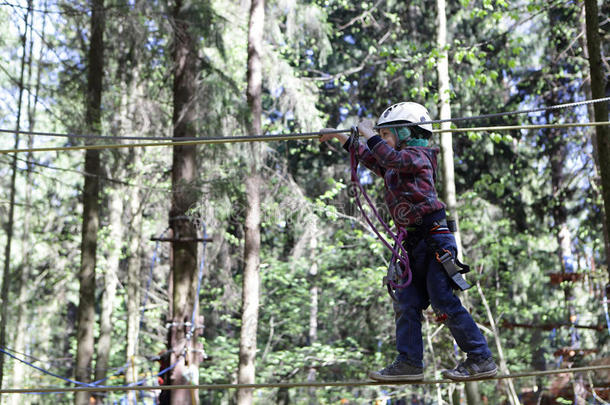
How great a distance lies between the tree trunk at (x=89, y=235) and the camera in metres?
9.02

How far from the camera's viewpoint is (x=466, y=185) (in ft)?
52.9

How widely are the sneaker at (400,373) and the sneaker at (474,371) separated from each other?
0.15m

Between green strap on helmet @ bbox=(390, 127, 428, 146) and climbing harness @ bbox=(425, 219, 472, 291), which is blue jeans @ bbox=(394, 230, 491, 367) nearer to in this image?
climbing harness @ bbox=(425, 219, 472, 291)

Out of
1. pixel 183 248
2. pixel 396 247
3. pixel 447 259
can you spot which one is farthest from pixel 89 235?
pixel 447 259

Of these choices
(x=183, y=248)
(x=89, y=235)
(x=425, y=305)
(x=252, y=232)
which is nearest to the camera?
(x=425, y=305)

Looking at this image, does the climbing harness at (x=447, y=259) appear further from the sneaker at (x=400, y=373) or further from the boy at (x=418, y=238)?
the sneaker at (x=400, y=373)

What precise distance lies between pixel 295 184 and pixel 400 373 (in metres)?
8.41

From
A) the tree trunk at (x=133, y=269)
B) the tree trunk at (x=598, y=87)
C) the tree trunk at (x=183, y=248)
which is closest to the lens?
the tree trunk at (x=598, y=87)

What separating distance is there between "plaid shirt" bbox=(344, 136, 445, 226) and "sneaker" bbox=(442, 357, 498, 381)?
0.78 m

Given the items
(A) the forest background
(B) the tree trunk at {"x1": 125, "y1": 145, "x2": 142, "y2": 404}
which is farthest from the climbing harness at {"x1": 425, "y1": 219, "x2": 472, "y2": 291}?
(B) the tree trunk at {"x1": 125, "y1": 145, "x2": 142, "y2": 404}

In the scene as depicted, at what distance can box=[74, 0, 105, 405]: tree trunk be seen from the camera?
902 centimetres

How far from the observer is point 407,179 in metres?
3.57

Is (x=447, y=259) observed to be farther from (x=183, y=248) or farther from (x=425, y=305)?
(x=183, y=248)

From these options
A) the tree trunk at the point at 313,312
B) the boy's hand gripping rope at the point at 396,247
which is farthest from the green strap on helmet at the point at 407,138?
the tree trunk at the point at 313,312
